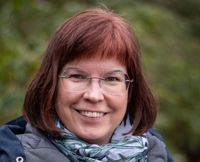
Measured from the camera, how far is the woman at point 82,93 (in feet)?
5.66

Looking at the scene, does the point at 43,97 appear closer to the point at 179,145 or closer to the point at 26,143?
the point at 26,143

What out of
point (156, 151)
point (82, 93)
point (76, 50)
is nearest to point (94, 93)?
point (82, 93)

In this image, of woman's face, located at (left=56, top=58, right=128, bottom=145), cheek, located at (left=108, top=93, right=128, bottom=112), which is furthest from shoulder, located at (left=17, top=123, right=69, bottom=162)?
cheek, located at (left=108, top=93, right=128, bottom=112)

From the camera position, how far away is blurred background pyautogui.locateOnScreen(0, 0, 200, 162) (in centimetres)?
278

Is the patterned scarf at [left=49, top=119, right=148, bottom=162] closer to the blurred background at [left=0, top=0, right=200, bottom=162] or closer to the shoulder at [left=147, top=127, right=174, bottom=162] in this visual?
the shoulder at [left=147, top=127, right=174, bottom=162]

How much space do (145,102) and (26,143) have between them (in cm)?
104

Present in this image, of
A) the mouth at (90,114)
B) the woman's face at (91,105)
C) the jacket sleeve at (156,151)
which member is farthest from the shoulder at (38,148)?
the jacket sleeve at (156,151)

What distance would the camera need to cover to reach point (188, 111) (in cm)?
498

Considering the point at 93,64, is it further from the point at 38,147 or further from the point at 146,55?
the point at 146,55

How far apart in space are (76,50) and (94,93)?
31 centimetres

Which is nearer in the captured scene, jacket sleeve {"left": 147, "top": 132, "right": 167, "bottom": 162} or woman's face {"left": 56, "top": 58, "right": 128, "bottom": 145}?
woman's face {"left": 56, "top": 58, "right": 128, "bottom": 145}

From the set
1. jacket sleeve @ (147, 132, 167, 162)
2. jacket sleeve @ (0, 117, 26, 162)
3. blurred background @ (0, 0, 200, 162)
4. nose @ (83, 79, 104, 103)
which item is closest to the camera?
jacket sleeve @ (0, 117, 26, 162)

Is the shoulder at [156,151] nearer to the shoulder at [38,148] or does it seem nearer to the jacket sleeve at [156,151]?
the jacket sleeve at [156,151]

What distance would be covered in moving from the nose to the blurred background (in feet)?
2.50
